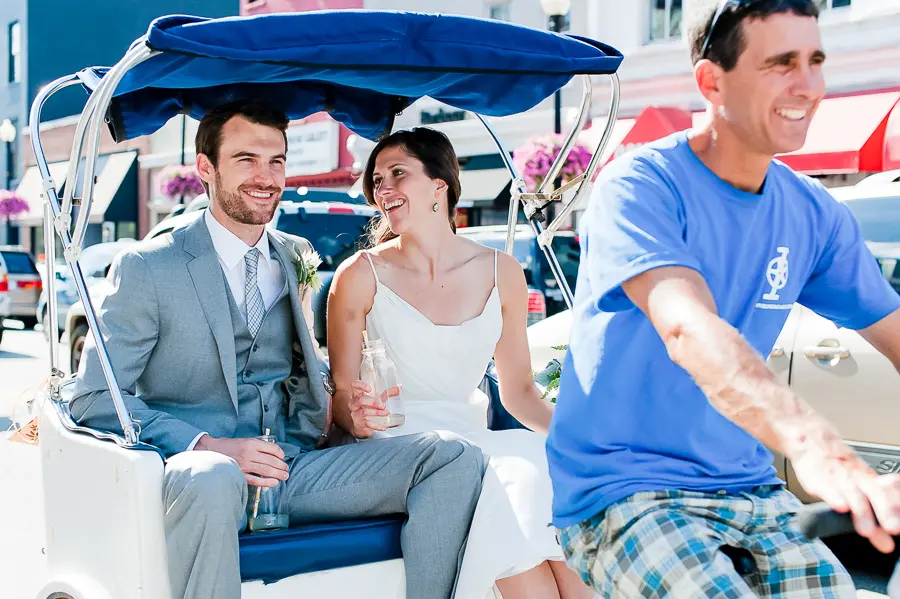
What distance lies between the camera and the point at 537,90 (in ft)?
12.1

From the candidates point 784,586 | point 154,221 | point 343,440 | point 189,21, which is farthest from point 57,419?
point 154,221

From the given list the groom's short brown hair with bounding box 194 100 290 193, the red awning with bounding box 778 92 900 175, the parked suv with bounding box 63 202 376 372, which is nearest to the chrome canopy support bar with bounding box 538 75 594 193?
the groom's short brown hair with bounding box 194 100 290 193

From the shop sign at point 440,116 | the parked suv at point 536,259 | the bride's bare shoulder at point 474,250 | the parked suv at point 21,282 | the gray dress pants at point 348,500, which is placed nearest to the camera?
the gray dress pants at point 348,500

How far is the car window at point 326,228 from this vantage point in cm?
821

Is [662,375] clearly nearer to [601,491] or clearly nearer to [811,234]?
[601,491]

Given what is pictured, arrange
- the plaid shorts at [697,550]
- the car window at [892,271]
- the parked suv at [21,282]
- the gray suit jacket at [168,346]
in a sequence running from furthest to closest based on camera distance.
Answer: the parked suv at [21,282] → the car window at [892,271] → the gray suit jacket at [168,346] → the plaid shorts at [697,550]

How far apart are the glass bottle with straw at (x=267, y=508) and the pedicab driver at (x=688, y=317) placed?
1.34 meters

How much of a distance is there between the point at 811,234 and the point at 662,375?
445 mm

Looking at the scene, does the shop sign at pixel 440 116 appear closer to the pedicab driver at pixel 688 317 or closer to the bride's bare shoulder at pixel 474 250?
the bride's bare shoulder at pixel 474 250

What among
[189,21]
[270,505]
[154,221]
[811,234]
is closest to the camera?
[811,234]

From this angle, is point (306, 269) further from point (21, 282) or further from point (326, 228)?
point (21, 282)

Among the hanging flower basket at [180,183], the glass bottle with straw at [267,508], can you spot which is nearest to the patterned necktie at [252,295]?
the glass bottle with straw at [267,508]

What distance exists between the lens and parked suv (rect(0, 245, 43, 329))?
684 inches

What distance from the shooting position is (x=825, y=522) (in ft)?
4.43
